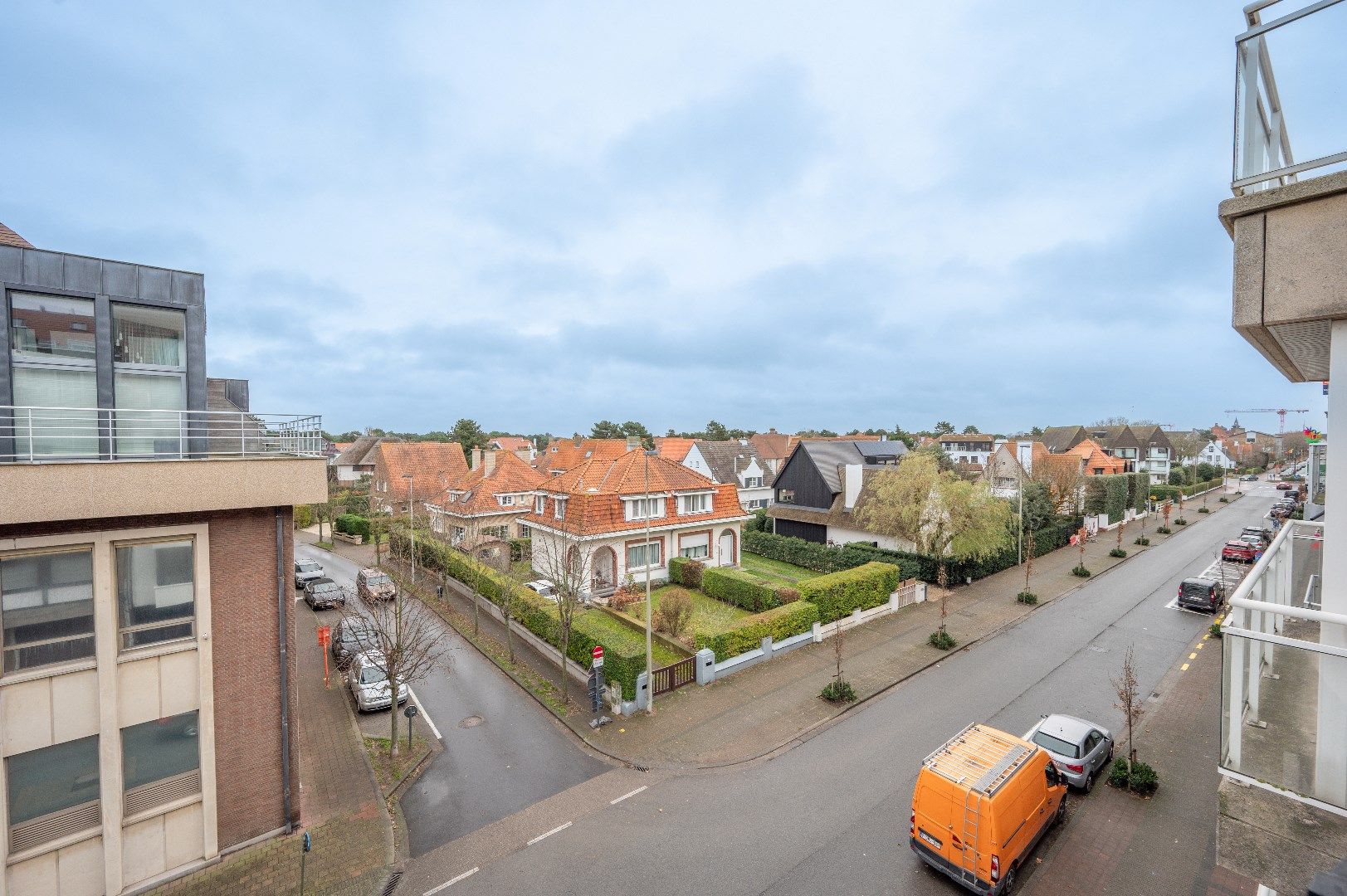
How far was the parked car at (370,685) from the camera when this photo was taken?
1673 cm

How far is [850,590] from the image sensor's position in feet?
76.7

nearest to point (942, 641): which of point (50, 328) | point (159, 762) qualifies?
point (159, 762)

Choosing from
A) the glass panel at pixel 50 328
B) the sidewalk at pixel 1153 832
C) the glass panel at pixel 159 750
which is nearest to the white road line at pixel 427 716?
the glass panel at pixel 159 750

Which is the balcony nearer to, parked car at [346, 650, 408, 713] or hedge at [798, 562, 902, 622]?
parked car at [346, 650, 408, 713]

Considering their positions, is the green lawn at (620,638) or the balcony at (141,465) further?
the green lawn at (620,638)

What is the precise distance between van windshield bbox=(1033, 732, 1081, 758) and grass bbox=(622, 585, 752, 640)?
10.3 m

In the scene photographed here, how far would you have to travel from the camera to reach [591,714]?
16.3 m

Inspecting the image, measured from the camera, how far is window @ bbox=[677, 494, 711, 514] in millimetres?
30006

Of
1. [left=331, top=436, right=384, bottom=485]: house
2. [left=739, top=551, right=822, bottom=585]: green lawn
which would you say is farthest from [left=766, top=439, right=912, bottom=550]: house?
[left=331, top=436, right=384, bottom=485]: house

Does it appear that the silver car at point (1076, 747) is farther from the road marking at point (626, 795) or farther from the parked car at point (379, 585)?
the parked car at point (379, 585)

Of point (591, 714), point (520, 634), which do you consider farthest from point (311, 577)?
point (591, 714)

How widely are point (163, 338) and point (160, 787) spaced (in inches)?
311

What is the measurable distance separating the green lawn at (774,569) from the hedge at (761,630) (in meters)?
7.51

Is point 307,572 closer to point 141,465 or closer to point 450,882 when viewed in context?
point 141,465
